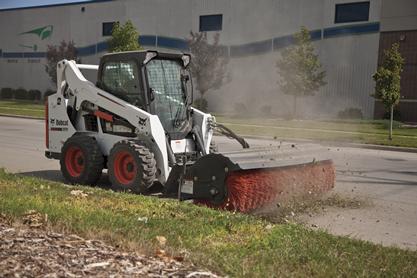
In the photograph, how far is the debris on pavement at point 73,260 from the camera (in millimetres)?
3818

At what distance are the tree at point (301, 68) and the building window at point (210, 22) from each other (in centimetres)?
Answer: 864

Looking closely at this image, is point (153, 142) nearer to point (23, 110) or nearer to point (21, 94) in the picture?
point (23, 110)

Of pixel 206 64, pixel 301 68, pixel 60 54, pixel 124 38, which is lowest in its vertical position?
pixel 301 68

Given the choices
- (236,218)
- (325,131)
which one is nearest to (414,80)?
(325,131)

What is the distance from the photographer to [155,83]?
8852 mm

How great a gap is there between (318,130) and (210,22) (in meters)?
25.7

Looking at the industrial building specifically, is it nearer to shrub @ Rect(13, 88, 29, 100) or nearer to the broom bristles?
shrub @ Rect(13, 88, 29, 100)

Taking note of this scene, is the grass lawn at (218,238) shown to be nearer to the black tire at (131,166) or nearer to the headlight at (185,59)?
the black tire at (131,166)

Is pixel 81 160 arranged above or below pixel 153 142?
below

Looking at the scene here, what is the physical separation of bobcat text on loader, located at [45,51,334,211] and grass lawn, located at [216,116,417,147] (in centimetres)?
392

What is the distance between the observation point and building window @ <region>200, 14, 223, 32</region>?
117 ft

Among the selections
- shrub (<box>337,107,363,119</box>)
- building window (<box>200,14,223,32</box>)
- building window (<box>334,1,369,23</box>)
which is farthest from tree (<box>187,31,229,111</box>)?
building window (<box>334,1,369,23</box>)

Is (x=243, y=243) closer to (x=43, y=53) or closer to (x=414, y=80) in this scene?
(x=414, y=80)

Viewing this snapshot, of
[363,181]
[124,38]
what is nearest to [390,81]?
[363,181]
